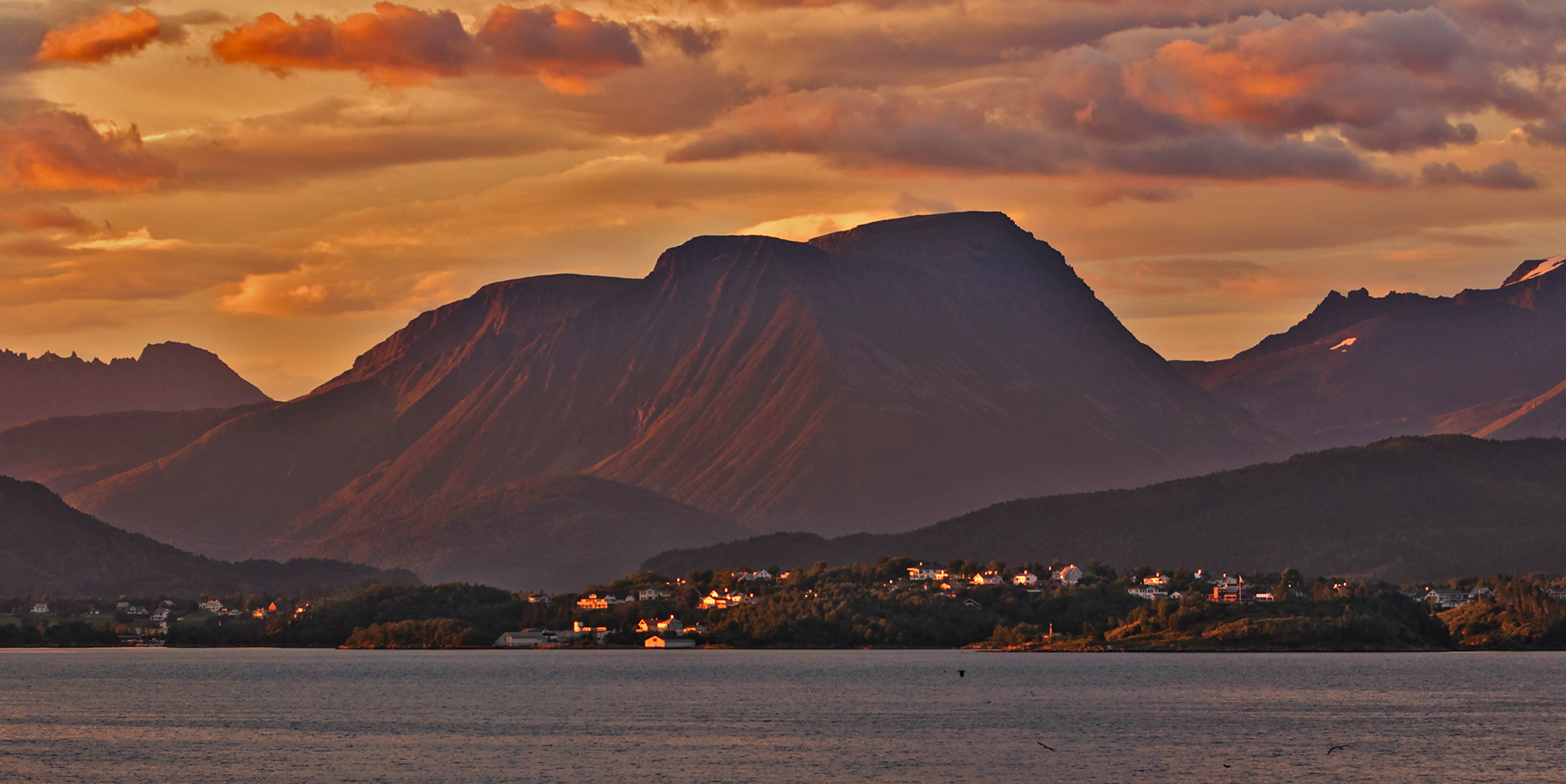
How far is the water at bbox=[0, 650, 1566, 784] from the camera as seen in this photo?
396ft

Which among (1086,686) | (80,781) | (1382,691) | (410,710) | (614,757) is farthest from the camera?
(1086,686)

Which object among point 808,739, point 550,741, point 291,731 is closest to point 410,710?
point 291,731

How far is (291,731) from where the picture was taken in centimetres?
14850

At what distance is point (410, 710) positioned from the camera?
168 m

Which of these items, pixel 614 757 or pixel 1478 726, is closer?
pixel 614 757

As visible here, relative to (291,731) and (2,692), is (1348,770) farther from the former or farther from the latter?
(2,692)

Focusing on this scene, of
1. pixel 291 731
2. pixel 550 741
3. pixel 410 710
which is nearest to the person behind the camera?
pixel 550 741

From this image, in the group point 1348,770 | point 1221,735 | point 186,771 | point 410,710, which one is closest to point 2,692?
point 410,710

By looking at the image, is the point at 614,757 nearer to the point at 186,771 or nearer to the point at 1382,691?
the point at 186,771

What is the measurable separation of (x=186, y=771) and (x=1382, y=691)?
11457 centimetres

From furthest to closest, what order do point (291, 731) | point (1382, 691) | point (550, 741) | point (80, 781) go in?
1. point (1382, 691)
2. point (291, 731)
3. point (550, 741)
4. point (80, 781)

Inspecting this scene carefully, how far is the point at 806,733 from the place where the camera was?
144375mm

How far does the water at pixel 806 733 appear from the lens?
4756 inches

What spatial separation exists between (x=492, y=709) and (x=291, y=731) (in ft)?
78.8
